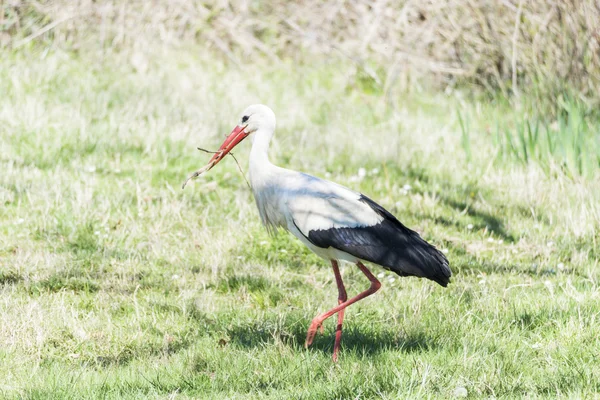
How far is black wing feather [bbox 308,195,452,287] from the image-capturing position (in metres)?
4.17

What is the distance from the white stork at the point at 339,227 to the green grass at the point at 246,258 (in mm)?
381

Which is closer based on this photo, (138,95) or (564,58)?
(564,58)

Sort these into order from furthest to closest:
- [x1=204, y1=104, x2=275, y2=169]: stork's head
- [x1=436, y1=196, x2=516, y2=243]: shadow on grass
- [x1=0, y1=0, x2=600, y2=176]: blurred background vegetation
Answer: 1. [x1=0, y1=0, x2=600, y2=176]: blurred background vegetation
2. [x1=436, y1=196, x2=516, y2=243]: shadow on grass
3. [x1=204, y1=104, x2=275, y2=169]: stork's head

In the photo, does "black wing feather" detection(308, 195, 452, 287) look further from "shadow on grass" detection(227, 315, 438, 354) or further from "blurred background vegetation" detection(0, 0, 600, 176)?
"blurred background vegetation" detection(0, 0, 600, 176)

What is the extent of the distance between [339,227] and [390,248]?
0.88 feet

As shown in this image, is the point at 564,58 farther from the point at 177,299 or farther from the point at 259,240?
the point at 177,299

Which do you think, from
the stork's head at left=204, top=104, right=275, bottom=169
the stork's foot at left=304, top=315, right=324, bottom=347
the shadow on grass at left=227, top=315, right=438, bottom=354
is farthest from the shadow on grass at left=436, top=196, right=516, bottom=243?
the stork's foot at left=304, top=315, right=324, bottom=347

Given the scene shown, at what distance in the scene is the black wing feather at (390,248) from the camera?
4.17 metres

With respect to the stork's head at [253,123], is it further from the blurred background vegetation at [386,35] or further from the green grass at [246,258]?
the blurred background vegetation at [386,35]

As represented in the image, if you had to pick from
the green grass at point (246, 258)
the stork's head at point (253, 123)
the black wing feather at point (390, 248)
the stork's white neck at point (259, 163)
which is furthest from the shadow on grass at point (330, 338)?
the stork's head at point (253, 123)

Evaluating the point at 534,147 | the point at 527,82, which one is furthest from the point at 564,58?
the point at 534,147

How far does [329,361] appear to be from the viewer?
4094mm

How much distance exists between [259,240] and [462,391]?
8.12ft

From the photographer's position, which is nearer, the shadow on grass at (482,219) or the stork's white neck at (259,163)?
the stork's white neck at (259,163)
